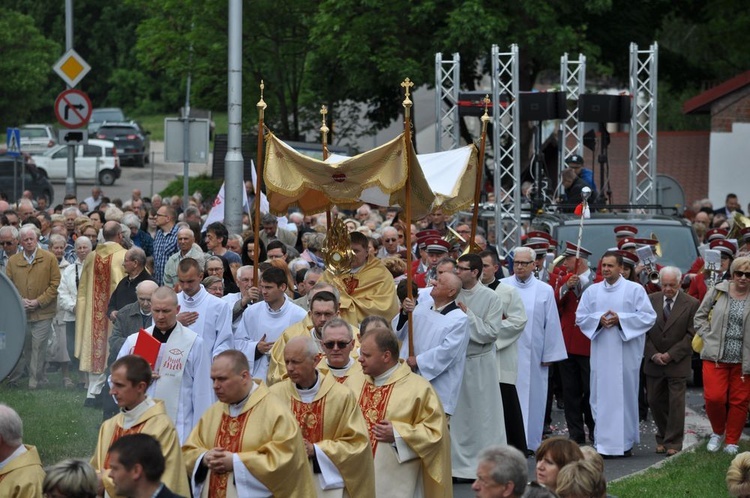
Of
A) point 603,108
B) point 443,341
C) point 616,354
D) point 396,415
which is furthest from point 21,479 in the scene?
point 603,108

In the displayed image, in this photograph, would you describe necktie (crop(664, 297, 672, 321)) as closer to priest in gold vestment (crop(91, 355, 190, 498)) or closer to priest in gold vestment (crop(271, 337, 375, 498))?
priest in gold vestment (crop(271, 337, 375, 498))

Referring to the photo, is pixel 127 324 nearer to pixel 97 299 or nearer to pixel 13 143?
pixel 97 299

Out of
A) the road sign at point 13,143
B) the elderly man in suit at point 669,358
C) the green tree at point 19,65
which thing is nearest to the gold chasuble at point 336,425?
the elderly man in suit at point 669,358

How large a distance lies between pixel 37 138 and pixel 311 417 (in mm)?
41829

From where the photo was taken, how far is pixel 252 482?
7.01 meters

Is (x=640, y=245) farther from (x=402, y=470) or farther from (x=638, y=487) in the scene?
(x=402, y=470)

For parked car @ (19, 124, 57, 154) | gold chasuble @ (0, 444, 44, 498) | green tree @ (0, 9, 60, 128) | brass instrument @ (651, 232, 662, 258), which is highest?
green tree @ (0, 9, 60, 128)

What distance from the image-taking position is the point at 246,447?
23.2ft

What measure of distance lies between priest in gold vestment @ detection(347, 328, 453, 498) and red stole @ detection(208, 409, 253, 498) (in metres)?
1.18

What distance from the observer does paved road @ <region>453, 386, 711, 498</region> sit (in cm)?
1152

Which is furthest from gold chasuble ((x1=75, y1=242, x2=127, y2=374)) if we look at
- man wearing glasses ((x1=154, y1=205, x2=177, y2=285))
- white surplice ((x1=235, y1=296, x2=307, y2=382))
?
white surplice ((x1=235, y1=296, x2=307, y2=382))

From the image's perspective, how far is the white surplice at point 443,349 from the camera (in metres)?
9.98

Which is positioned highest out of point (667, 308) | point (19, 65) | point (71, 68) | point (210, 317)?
point (19, 65)

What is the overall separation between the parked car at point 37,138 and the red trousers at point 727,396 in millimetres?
36403
